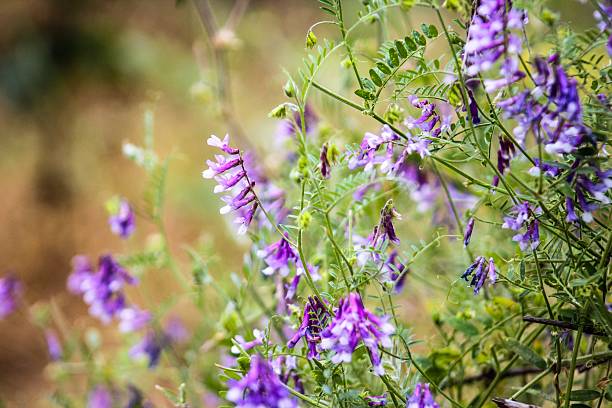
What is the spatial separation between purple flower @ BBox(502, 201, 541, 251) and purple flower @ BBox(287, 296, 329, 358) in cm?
17

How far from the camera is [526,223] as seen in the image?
1.82 feet

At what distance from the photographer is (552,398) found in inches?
24.0

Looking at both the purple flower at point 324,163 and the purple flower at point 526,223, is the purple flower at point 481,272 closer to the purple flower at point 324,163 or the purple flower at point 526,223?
the purple flower at point 526,223

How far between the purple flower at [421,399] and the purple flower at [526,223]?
144 mm

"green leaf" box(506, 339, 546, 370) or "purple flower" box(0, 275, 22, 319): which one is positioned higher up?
"purple flower" box(0, 275, 22, 319)

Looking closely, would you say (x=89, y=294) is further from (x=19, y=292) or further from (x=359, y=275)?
(x=359, y=275)

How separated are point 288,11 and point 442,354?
2330 millimetres

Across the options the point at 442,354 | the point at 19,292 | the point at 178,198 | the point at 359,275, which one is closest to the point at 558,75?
the point at 359,275

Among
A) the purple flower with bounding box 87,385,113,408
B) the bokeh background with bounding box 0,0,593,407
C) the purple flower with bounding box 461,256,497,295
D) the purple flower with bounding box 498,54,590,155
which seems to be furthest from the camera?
the bokeh background with bounding box 0,0,593,407

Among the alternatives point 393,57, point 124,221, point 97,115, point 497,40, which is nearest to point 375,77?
point 393,57

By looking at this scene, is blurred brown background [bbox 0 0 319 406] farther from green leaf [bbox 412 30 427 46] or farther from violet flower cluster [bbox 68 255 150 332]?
green leaf [bbox 412 30 427 46]

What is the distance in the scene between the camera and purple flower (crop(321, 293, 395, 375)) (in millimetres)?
495

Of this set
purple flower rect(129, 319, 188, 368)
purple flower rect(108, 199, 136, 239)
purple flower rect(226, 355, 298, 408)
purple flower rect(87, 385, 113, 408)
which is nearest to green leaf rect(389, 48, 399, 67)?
purple flower rect(226, 355, 298, 408)

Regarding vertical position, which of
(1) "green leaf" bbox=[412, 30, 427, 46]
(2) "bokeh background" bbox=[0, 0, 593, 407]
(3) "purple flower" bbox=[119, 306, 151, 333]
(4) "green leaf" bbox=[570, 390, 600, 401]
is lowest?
(4) "green leaf" bbox=[570, 390, 600, 401]
